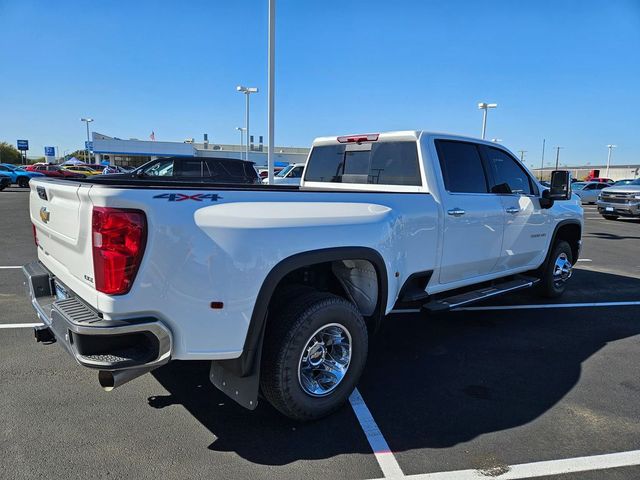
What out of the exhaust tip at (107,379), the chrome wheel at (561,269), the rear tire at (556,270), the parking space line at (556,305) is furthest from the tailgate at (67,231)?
the chrome wheel at (561,269)

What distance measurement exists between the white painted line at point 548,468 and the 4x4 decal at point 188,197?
1.94 m

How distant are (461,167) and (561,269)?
2.88 metres

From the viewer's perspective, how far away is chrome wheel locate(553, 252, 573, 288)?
627 centimetres

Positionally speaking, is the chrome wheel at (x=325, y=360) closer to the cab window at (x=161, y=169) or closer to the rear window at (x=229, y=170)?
the rear window at (x=229, y=170)

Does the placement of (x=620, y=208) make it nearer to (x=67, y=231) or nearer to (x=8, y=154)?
(x=67, y=231)

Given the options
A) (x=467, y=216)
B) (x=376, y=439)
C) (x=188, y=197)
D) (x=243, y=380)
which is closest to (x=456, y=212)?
(x=467, y=216)

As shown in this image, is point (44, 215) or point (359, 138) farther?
point (359, 138)

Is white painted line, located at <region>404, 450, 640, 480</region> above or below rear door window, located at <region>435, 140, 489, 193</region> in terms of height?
below

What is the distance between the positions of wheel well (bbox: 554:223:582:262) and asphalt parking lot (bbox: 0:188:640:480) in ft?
5.87

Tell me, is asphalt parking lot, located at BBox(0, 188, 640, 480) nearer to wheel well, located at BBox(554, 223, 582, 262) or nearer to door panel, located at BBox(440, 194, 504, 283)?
door panel, located at BBox(440, 194, 504, 283)

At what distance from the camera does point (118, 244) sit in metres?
2.36

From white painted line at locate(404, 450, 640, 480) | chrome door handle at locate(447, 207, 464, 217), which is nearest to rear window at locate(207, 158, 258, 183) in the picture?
chrome door handle at locate(447, 207, 464, 217)

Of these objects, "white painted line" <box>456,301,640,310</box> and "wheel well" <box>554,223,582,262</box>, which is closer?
"white painted line" <box>456,301,640,310</box>

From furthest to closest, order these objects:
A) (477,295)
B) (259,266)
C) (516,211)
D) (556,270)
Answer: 1. (556,270)
2. (516,211)
3. (477,295)
4. (259,266)
